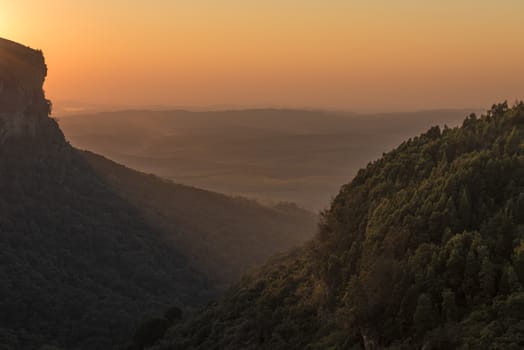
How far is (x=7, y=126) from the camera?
217 feet

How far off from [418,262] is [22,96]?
60.4 metres

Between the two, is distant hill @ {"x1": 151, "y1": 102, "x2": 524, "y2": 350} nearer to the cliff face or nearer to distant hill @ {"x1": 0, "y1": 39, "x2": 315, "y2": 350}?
distant hill @ {"x1": 0, "y1": 39, "x2": 315, "y2": 350}

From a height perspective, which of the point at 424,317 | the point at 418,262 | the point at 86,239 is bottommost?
the point at 86,239

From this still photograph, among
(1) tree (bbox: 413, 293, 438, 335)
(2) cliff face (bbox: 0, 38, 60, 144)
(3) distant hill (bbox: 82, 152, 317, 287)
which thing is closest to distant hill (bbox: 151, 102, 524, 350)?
(1) tree (bbox: 413, 293, 438, 335)

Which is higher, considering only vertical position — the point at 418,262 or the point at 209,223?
the point at 418,262

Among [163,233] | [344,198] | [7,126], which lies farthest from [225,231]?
[344,198]

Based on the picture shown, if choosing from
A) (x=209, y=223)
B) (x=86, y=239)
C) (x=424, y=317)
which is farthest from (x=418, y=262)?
(x=209, y=223)

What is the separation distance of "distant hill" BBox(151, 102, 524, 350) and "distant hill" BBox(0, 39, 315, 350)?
18.5 metres

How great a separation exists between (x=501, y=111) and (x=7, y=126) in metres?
54.6

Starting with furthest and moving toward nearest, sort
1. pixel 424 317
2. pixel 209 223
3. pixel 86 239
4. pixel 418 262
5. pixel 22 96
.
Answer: pixel 209 223
pixel 22 96
pixel 86 239
pixel 418 262
pixel 424 317

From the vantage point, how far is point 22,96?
68.0 meters

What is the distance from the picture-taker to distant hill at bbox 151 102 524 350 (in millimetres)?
17297

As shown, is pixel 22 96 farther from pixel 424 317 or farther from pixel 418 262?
pixel 424 317

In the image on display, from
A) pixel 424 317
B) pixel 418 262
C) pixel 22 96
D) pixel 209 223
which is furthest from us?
pixel 209 223
